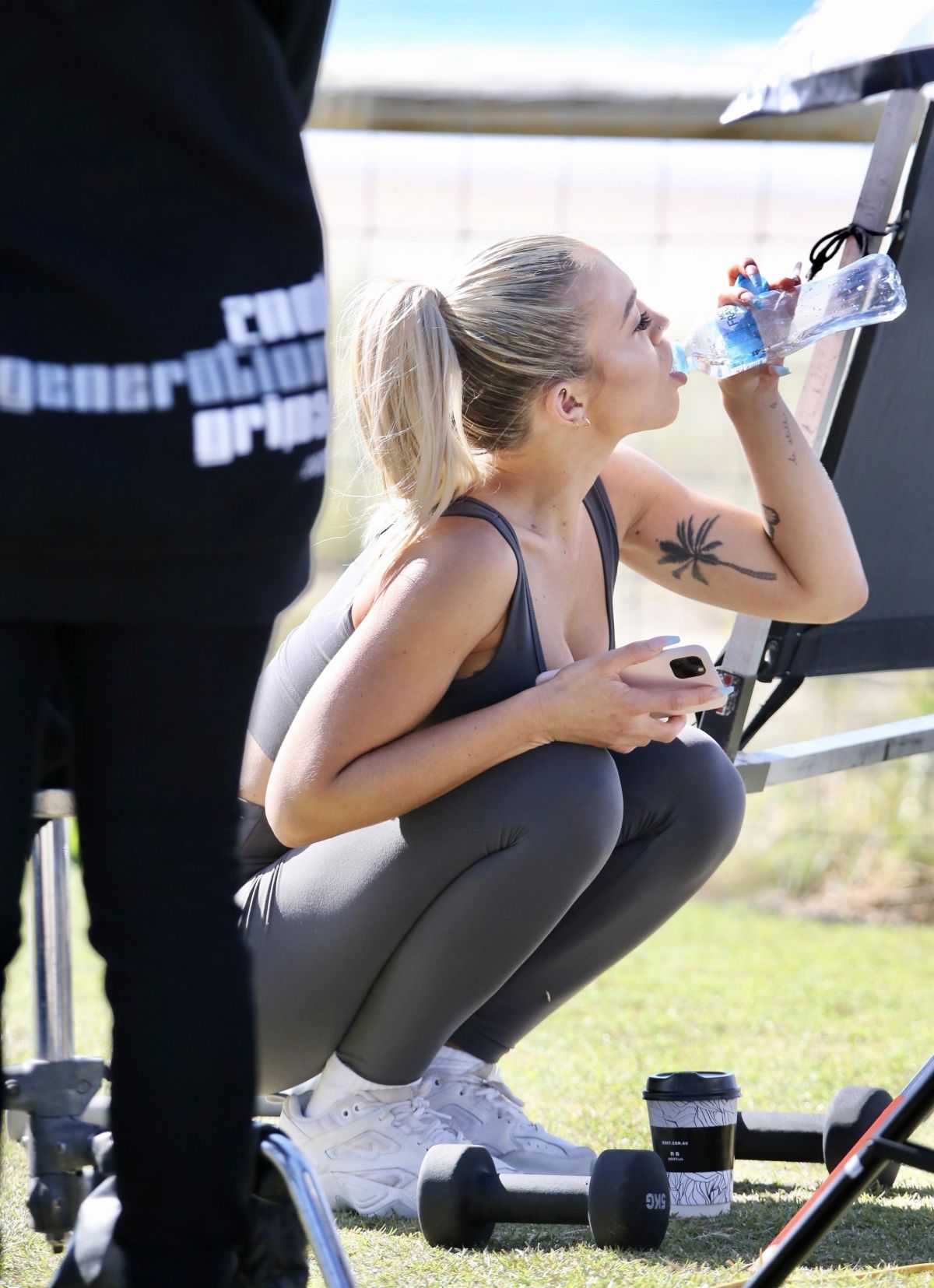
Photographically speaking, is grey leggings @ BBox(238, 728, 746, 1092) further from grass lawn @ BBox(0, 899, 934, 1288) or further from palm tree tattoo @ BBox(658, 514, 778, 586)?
palm tree tattoo @ BBox(658, 514, 778, 586)

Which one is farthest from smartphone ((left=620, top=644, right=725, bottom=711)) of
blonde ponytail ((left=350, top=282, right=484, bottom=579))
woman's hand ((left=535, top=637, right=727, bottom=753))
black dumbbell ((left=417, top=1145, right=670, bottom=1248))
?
black dumbbell ((left=417, top=1145, right=670, bottom=1248))

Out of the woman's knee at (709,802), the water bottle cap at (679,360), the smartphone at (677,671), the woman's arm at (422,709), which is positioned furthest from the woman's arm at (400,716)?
the water bottle cap at (679,360)

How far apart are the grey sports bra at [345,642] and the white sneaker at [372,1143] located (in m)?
0.32

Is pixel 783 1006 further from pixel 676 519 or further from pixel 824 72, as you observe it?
pixel 824 72

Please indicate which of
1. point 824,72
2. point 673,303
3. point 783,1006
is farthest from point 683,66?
point 783,1006

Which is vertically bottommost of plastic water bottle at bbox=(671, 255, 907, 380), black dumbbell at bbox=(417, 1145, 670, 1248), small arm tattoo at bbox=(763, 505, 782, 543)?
black dumbbell at bbox=(417, 1145, 670, 1248)

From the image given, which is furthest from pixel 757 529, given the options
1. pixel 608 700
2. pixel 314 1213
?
pixel 314 1213

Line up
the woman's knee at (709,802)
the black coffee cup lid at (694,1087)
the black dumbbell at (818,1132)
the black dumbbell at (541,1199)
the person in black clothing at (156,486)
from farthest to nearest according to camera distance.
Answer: the woman's knee at (709,802) < the black dumbbell at (818,1132) < the black coffee cup lid at (694,1087) < the black dumbbell at (541,1199) < the person in black clothing at (156,486)

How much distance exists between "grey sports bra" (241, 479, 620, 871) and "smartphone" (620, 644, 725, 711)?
0.13 m

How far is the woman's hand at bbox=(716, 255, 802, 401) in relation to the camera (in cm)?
185

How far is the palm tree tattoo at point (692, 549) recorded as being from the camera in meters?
1.99

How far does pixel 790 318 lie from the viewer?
6.22 feet

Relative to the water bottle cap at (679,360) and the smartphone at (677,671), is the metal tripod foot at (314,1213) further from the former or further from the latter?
the water bottle cap at (679,360)

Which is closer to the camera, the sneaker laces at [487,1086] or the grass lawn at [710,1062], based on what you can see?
the grass lawn at [710,1062]
